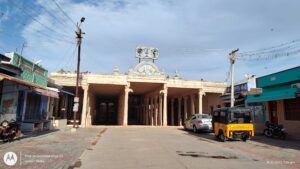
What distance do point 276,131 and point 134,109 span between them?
3835 centimetres

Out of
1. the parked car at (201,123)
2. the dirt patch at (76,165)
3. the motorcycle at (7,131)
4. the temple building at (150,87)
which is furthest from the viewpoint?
the temple building at (150,87)

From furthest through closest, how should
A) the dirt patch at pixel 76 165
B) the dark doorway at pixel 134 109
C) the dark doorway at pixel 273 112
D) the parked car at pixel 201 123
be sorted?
the dark doorway at pixel 134 109 < the parked car at pixel 201 123 < the dark doorway at pixel 273 112 < the dirt patch at pixel 76 165

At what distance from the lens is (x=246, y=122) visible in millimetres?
14500

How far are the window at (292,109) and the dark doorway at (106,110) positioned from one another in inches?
1539

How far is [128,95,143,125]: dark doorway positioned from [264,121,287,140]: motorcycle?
35.3m

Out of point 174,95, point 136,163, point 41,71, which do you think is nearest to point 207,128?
point 136,163

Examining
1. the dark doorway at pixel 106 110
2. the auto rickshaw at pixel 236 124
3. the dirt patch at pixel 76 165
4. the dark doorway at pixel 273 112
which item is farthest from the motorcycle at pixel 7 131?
the dark doorway at pixel 106 110

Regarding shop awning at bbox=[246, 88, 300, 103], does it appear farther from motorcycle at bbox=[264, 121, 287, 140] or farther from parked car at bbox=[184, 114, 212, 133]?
parked car at bbox=[184, 114, 212, 133]

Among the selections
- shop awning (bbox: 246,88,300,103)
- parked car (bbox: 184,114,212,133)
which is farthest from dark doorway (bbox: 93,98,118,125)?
shop awning (bbox: 246,88,300,103)

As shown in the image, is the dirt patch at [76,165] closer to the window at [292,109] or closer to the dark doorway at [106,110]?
the window at [292,109]

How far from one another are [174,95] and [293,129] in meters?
27.7

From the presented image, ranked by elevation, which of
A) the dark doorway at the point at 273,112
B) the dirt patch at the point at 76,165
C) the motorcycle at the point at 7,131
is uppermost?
the dark doorway at the point at 273,112

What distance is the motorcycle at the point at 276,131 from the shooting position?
1652 cm

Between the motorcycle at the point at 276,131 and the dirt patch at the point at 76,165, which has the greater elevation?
the motorcycle at the point at 276,131
